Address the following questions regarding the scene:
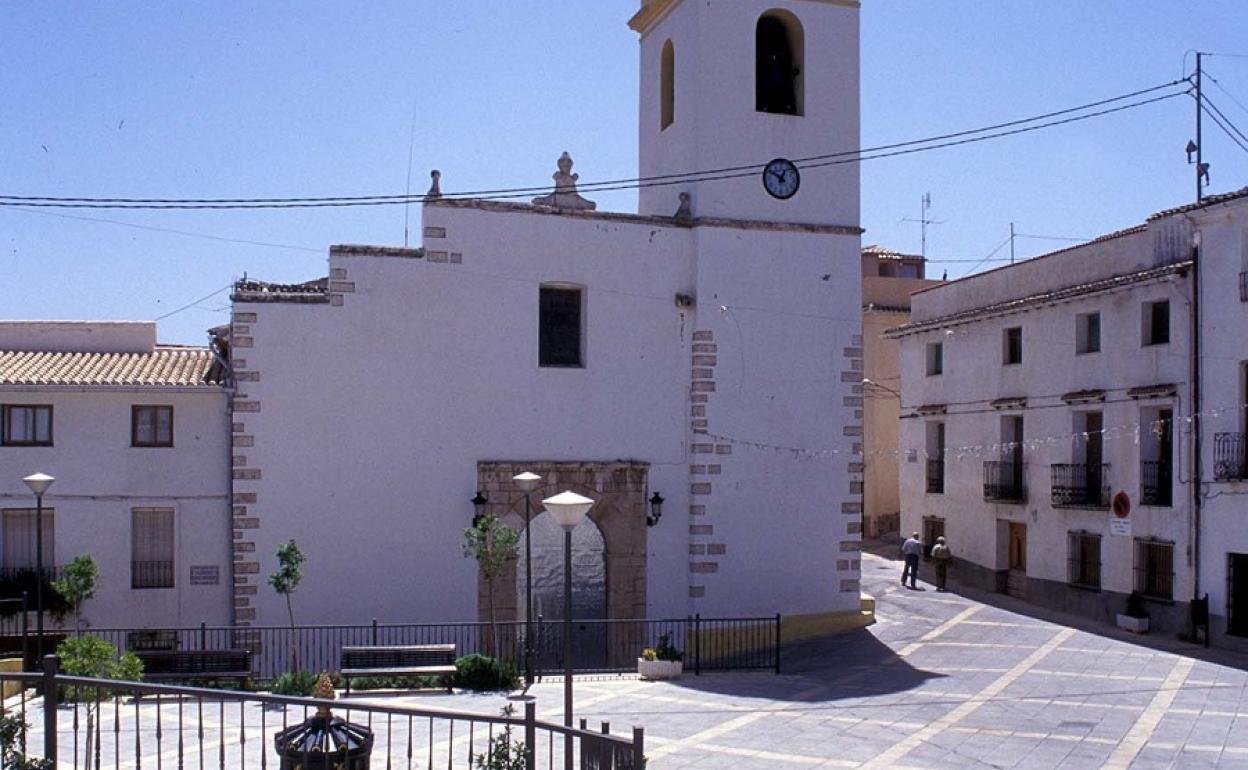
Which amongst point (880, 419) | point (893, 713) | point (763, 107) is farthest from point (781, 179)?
point (880, 419)

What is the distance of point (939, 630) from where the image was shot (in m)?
22.3

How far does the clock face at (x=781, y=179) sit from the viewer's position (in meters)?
22.1

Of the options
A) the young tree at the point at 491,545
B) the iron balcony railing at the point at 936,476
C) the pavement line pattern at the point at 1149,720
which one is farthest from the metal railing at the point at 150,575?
the iron balcony railing at the point at 936,476

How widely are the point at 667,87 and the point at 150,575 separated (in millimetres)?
12233

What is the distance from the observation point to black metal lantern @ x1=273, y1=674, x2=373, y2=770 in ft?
28.4

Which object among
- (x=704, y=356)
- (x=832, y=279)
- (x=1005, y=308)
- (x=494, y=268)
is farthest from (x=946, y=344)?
(x=494, y=268)

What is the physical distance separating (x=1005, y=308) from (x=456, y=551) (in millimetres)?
13010

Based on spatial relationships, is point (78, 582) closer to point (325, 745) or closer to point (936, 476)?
point (325, 745)

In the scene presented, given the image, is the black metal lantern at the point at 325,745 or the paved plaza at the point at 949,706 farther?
the paved plaza at the point at 949,706

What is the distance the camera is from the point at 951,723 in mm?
15141

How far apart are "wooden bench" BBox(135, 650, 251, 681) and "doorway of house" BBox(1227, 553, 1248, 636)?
15044 mm

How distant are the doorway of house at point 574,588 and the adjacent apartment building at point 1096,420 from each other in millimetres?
9079

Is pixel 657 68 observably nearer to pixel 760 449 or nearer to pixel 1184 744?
pixel 760 449

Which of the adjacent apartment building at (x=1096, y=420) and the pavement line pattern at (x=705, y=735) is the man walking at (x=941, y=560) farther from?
the pavement line pattern at (x=705, y=735)
